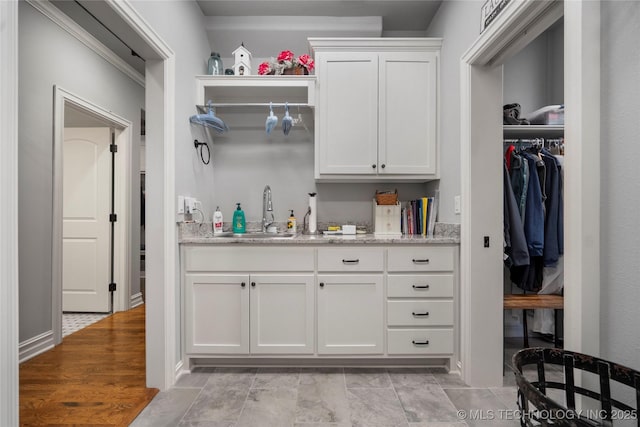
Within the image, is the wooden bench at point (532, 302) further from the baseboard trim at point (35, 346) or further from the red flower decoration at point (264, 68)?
the baseboard trim at point (35, 346)

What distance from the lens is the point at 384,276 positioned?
202 centimetres

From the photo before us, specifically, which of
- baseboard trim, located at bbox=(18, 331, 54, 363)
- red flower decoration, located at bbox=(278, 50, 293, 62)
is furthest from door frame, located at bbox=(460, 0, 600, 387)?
baseboard trim, located at bbox=(18, 331, 54, 363)

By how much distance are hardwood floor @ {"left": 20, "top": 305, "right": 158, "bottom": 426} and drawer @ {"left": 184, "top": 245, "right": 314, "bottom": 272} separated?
825mm

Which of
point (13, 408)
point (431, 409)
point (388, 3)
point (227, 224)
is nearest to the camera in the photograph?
point (13, 408)

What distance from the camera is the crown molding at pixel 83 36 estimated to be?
235 cm

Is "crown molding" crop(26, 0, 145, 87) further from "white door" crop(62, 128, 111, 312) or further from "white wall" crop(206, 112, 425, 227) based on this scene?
"white wall" crop(206, 112, 425, 227)

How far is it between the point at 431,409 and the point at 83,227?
11.9 feet

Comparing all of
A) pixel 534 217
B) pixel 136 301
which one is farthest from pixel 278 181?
pixel 136 301

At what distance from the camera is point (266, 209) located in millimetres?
2523

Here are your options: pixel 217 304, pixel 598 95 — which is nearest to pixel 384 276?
pixel 217 304

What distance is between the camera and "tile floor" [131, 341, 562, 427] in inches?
61.6

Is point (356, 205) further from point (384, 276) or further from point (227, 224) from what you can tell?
point (227, 224)

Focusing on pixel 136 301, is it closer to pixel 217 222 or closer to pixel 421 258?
pixel 217 222

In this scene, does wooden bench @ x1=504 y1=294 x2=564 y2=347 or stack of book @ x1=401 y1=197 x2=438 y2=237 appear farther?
stack of book @ x1=401 y1=197 x2=438 y2=237
